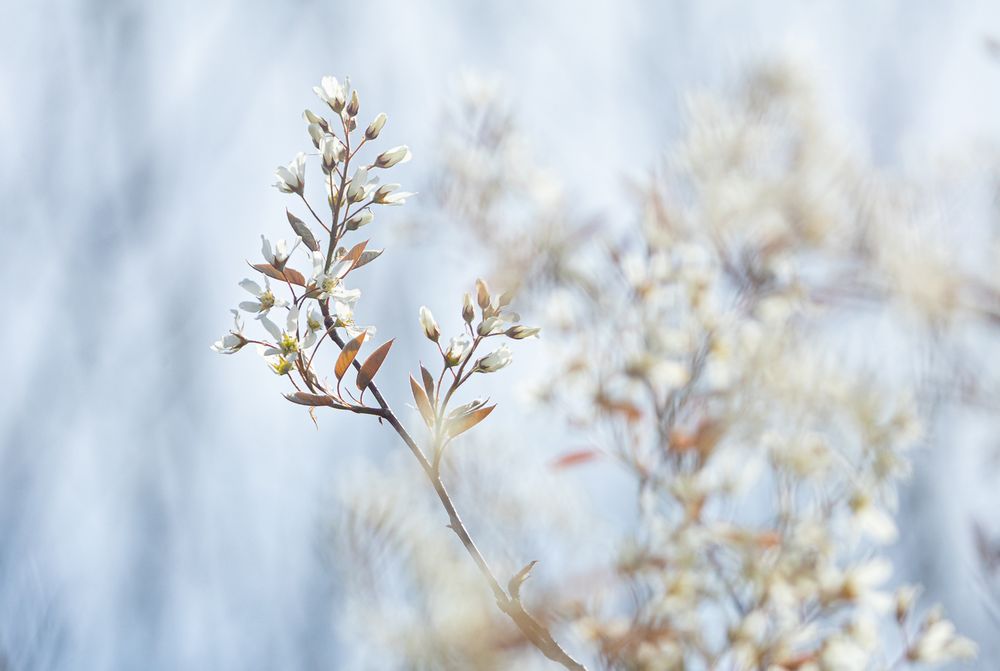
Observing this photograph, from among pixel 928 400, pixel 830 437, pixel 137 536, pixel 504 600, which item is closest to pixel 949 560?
pixel 928 400

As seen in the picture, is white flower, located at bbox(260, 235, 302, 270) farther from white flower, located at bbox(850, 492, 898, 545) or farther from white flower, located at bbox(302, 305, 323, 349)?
white flower, located at bbox(850, 492, 898, 545)

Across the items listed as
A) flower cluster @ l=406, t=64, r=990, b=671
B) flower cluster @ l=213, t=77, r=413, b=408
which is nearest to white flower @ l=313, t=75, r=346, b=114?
flower cluster @ l=213, t=77, r=413, b=408

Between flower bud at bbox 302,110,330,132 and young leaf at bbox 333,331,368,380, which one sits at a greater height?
flower bud at bbox 302,110,330,132

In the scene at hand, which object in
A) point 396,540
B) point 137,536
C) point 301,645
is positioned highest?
point 137,536

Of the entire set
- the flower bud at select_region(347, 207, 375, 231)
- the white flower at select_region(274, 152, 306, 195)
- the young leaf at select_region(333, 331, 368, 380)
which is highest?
the white flower at select_region(274, 152, 306, 195)

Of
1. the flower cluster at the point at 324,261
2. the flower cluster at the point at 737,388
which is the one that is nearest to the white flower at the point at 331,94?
the flower cluster at the point at 324,261

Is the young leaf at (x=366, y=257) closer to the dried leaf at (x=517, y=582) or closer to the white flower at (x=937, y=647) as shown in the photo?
the dried leaf at (x=517, y=582)

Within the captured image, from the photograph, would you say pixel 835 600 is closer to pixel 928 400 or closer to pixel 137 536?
pixel 928 400
